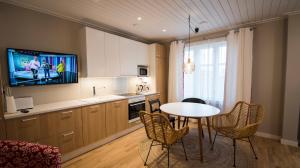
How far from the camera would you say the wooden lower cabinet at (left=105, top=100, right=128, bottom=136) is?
2957mm

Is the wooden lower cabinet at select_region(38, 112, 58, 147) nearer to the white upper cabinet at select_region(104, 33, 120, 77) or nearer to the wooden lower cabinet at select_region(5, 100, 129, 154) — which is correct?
the wooden lower cabinet at select_region(5, 100, 129, 154)

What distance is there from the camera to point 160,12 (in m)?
2.55

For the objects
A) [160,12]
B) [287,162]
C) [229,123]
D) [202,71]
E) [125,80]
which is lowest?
[287,162]

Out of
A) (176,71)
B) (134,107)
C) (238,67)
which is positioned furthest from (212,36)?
(134,107)

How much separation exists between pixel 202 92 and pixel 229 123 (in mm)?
1268

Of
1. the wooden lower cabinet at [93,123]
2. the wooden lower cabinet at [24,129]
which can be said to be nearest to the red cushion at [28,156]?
the wooden lower cabinet at [24,129]

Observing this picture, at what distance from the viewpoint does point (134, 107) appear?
11.6 ft

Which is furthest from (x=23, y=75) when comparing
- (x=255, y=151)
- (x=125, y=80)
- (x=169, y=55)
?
(x=255, y=151)

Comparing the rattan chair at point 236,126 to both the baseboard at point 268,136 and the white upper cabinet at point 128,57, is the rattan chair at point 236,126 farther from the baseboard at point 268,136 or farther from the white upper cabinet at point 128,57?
the white upper cabinet at point 128,57

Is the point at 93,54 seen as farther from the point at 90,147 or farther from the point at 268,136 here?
the point at 268,136

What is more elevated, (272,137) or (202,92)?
(202,92)

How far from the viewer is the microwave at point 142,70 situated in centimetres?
413

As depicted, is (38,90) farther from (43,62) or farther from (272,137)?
(272,137)

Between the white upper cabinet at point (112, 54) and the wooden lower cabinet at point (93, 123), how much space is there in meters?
0.87
